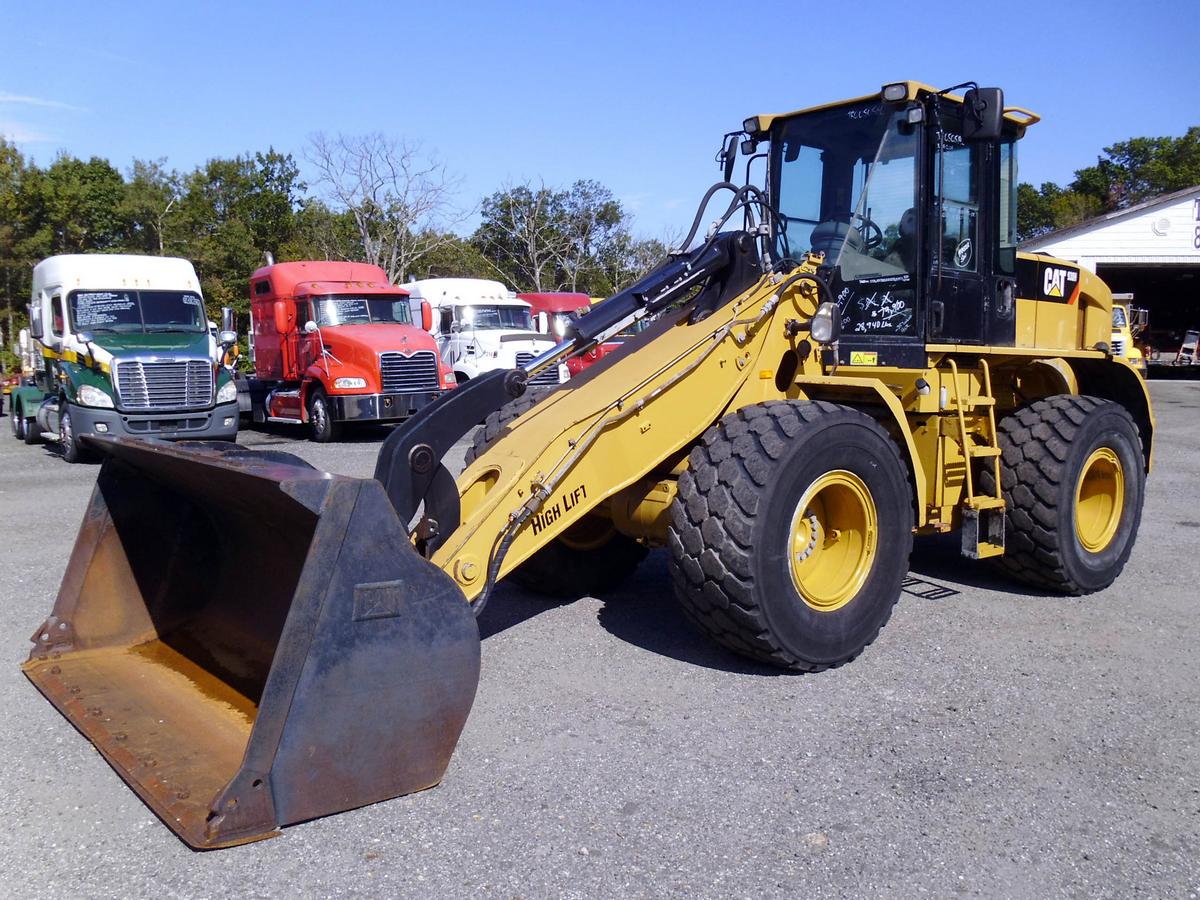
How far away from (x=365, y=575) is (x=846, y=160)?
13.4 feet

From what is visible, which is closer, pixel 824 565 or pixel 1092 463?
pixel 824 565

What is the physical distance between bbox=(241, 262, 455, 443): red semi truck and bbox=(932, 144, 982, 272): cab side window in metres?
11.4

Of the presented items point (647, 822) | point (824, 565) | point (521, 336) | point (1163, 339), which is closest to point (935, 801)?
point (647, 822)

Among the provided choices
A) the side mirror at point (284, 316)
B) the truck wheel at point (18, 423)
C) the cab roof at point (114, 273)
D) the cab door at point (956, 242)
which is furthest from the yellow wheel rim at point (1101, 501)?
the truck wheel at point (18, 423)

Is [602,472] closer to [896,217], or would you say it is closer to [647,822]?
[647,822]

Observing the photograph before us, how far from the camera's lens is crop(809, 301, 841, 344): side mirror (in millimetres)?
5406

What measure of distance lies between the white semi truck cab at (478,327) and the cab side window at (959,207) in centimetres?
1292

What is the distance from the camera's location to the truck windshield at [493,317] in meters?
20.5

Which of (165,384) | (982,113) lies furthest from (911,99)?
(165,384)

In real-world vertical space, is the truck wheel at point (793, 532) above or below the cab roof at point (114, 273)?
below

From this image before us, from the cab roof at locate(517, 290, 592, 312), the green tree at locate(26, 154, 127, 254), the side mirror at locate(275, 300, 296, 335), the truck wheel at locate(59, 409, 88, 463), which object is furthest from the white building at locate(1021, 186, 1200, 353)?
the green tree at locate(26, 154, 127, 254)

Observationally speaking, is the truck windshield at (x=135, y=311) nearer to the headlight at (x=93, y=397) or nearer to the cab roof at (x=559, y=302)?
the headlight at (x=93, y=397)

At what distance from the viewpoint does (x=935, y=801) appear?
377 centimetres

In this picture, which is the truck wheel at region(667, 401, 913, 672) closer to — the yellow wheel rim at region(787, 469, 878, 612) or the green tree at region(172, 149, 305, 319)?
the yellow wheel rim at region(787, 469, 878, 612)
